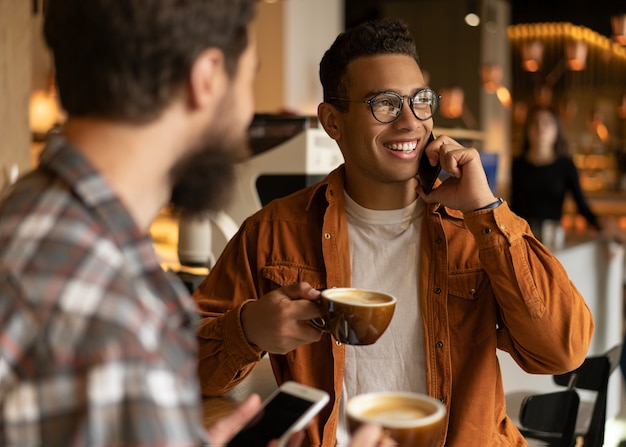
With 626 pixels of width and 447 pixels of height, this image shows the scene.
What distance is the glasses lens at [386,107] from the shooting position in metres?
1.60

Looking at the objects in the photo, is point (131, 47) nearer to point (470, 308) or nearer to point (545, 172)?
point (470, 308)

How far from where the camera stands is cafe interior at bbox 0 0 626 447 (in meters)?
2.47

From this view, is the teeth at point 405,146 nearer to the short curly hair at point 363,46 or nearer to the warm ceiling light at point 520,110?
the short curly hair at point 363,46

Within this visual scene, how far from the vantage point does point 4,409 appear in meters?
0.73

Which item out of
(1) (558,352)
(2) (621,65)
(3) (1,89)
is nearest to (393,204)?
(1) (558,352)

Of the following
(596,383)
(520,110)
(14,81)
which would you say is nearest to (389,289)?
(596,383)

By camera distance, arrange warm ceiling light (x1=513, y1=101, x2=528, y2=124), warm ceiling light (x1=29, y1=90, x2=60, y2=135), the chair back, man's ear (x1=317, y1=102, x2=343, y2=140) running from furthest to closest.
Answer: warm ceiling light (x1=513, y1=101, x2=528, y2=124), warm ceiling light (x1=29, y1=90, x2=60, y2=135), the chair back, man's ear (x1=317, y1=102, x2=343, y2=140)

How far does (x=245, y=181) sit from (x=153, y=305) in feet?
5.62

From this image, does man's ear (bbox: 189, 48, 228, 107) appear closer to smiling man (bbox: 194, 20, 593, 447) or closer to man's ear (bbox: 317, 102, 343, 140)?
smiling man (bbox: 194, 20, 593, 447)

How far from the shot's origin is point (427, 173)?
5.28 ft

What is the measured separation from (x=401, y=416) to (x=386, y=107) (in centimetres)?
84

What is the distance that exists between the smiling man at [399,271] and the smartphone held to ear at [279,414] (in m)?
0.34

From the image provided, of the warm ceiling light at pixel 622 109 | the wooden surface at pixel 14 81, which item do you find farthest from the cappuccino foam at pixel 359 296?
the warm ceiling light at pixel 622 109

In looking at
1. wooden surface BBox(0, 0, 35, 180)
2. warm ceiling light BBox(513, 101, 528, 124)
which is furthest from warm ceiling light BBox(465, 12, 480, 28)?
wooden surface BBox(0, 0, 35, 180)
